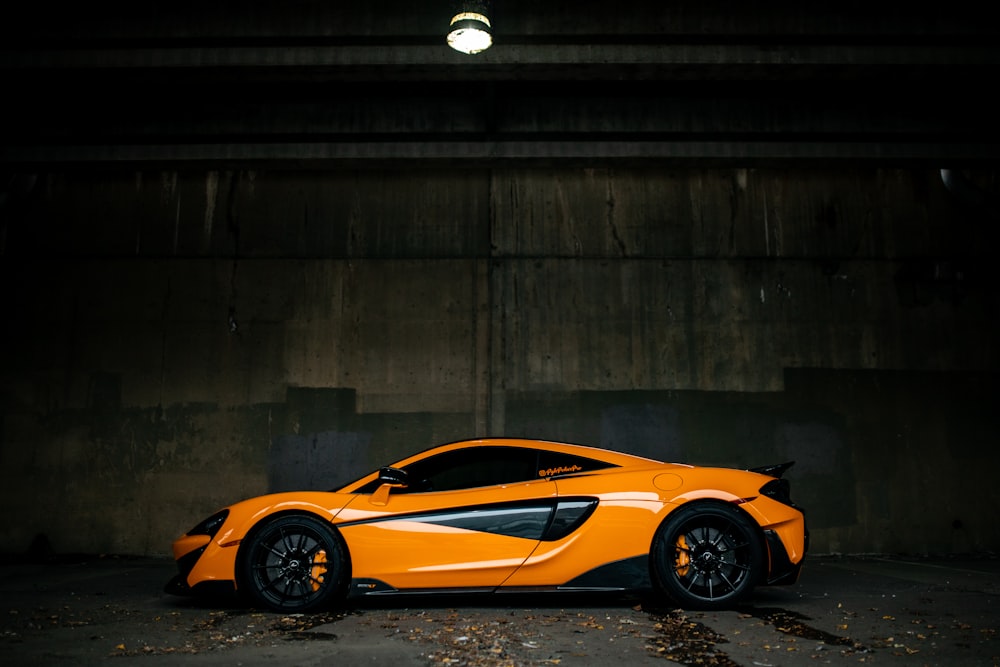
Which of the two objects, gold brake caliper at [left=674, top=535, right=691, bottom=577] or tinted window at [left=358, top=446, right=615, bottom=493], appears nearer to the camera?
gold brake caliper at [left=674, top=535, right=691, bottom=577]

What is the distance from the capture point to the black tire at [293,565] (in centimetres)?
477

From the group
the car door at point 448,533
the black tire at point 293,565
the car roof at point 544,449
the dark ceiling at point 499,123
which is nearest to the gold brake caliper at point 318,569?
the black tire at point 293,565

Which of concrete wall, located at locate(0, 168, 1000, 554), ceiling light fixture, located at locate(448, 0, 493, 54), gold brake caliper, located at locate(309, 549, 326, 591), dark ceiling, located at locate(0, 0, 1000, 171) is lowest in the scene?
gold brake caliper, located at locate(309, 549, 326, 591)

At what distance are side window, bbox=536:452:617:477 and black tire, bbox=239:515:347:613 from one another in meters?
1.41

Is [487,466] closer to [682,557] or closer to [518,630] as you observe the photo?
[518,630]

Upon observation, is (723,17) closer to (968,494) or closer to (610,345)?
(610,345)

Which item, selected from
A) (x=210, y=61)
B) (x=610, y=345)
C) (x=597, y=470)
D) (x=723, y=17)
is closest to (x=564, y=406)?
(x=610, y=345)

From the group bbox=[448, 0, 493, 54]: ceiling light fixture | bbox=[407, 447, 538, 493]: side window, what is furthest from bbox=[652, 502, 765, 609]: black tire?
bbox=[448, 0, 493, 54]: ceiling light fixture

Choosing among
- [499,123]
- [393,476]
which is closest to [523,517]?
[393,476]

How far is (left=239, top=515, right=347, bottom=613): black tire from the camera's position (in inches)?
188

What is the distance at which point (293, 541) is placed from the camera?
4.91 m

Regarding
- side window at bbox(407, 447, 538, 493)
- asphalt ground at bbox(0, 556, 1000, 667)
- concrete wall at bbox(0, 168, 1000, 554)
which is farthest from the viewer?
concrete wall at bbox(0, 168, 1000, 554)

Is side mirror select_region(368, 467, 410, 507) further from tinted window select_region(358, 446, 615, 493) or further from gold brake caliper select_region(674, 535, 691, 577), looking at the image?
gold brake caliper select_region(674, 535, 691, 577)

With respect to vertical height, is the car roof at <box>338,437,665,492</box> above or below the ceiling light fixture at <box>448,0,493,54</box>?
below
